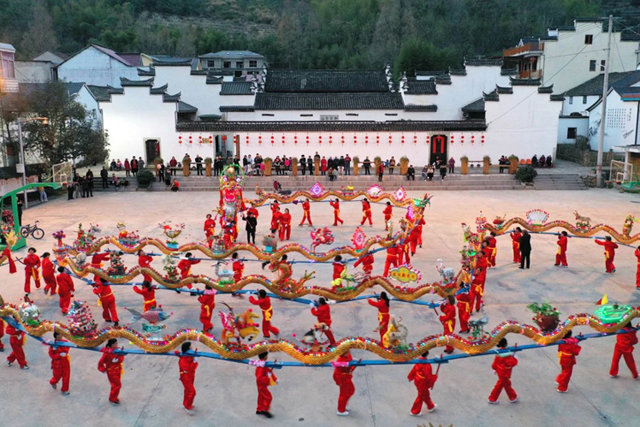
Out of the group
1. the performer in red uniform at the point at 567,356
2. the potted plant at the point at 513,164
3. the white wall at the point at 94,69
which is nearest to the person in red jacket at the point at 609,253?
the performer in red uniform at the point at 567,356

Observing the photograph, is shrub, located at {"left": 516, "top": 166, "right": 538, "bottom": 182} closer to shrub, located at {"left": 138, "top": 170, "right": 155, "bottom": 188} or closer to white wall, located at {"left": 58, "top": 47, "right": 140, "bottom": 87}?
shrub, located at {"left": 138, "top": 170, "right": 155, "bottom": 188}

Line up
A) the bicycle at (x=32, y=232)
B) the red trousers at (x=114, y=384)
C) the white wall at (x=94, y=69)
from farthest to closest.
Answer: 1. the white wall at (x=94, y=69)
2. the bicycle at (x=32, y=232)
3. the red trousers at (x=114, y=384)

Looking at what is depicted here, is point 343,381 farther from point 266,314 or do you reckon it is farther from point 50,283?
point 50,283

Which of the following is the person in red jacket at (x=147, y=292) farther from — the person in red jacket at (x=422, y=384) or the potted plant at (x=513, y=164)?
the potted plant at (x=513, y=164)

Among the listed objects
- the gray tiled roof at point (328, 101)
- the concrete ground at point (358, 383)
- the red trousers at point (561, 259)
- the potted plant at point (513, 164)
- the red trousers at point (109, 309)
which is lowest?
the concrete ground at point (358, 383)

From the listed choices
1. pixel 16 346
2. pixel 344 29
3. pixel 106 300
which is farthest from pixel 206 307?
pixel 344 29

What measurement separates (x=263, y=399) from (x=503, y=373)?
11.3 feet

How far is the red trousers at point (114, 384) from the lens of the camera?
8.14 metres

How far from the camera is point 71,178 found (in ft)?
87.9

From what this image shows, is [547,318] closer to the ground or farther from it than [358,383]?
farther from it

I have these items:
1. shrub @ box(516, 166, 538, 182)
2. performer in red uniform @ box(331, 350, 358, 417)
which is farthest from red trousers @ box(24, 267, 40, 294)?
shrub @ box(516, 166, 538, 182)

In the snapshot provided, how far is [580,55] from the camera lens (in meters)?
44.9

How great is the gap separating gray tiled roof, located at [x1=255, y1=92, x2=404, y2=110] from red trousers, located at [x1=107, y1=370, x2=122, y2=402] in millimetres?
31546

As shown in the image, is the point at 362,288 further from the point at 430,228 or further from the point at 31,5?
the point at 31,5
